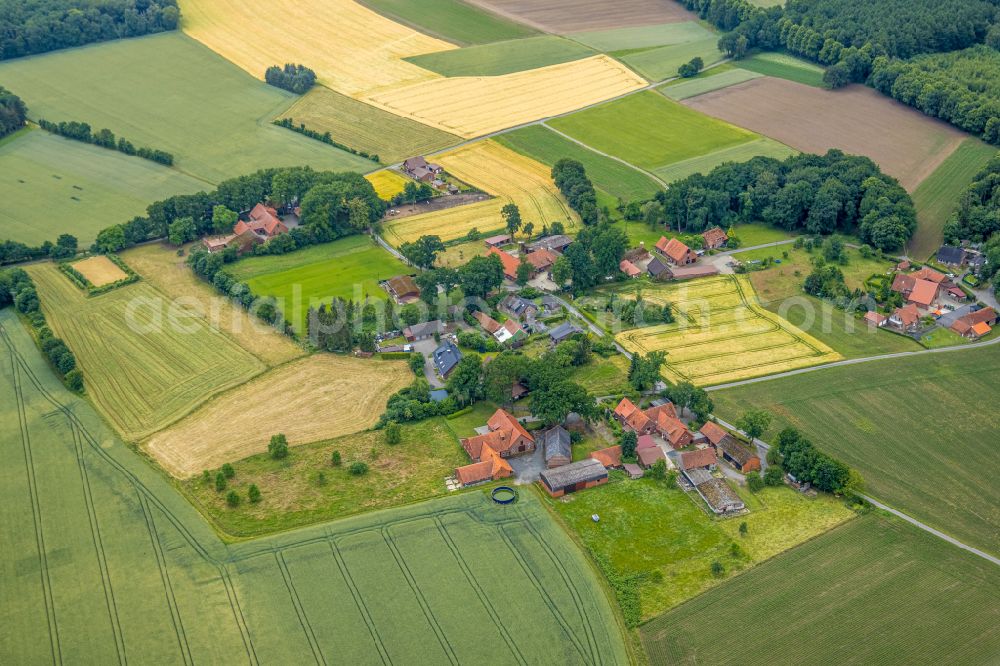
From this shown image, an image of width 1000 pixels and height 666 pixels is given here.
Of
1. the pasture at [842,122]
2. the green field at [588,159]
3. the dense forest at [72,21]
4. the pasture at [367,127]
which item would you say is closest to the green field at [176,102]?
the dense forest at [72,21]

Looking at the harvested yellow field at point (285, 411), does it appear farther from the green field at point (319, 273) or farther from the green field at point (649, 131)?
the green field at point (649, 131)

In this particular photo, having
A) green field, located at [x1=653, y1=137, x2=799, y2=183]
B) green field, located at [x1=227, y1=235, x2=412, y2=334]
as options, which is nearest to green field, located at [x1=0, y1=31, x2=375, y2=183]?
green field, located at [x1=227, y1=235, x2=412, y2=334]

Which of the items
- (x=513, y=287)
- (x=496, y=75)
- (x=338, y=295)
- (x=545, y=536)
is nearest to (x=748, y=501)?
(x=545, y=536)

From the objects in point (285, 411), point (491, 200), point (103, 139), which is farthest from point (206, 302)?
point (103, 139)

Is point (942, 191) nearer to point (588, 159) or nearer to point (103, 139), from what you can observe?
point (588, 159)

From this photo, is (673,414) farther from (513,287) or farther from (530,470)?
(513,287)

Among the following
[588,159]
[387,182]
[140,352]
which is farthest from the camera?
[588,159]
